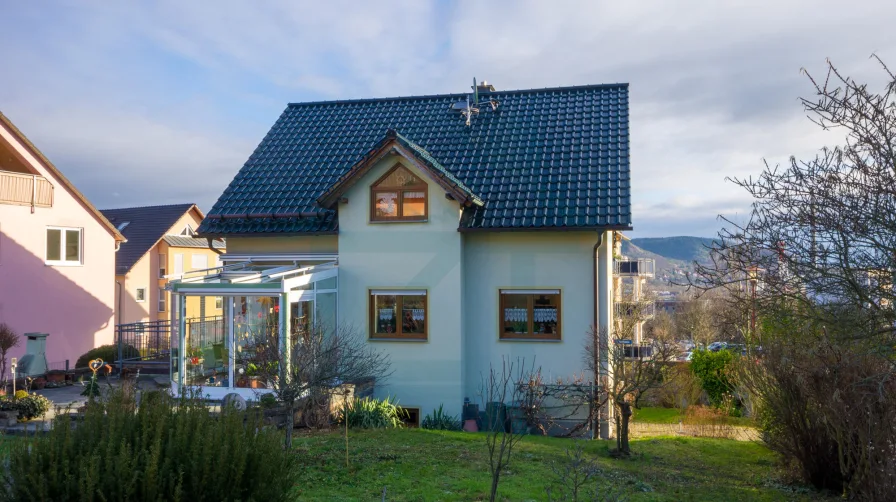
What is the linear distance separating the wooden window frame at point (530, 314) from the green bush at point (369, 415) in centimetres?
328

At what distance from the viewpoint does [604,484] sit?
955cm

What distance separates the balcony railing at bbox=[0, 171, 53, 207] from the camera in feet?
77.4

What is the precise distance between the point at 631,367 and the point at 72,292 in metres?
22.4

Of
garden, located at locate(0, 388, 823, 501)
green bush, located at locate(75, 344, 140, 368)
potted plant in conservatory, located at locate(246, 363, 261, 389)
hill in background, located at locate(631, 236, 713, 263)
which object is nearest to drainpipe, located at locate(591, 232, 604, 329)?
garden, located at locate(0, 388, 823, 501)

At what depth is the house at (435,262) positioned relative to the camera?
613 inches

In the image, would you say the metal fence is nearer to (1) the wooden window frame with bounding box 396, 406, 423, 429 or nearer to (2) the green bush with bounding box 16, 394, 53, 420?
(2) the green bush with bounding box 16, 394, 53, 420

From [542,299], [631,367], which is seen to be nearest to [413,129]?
[542,299]

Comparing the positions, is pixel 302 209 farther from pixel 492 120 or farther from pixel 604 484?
pixel 604 484

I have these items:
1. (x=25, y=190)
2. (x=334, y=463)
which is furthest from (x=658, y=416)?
(x=25, y=190)

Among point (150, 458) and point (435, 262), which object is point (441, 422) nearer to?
point (435, 262)

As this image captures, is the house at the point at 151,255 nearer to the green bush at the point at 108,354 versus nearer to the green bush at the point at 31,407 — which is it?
the green bush at the point at 108,354

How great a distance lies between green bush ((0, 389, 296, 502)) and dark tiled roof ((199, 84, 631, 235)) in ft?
33.0

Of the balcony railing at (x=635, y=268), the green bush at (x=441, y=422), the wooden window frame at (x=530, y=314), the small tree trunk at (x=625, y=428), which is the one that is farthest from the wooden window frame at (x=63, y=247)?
the balcony railing at (x=635, y=268)

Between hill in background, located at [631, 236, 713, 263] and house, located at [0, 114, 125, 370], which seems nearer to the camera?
Result: house, located at [0, 114, 125, 370]
